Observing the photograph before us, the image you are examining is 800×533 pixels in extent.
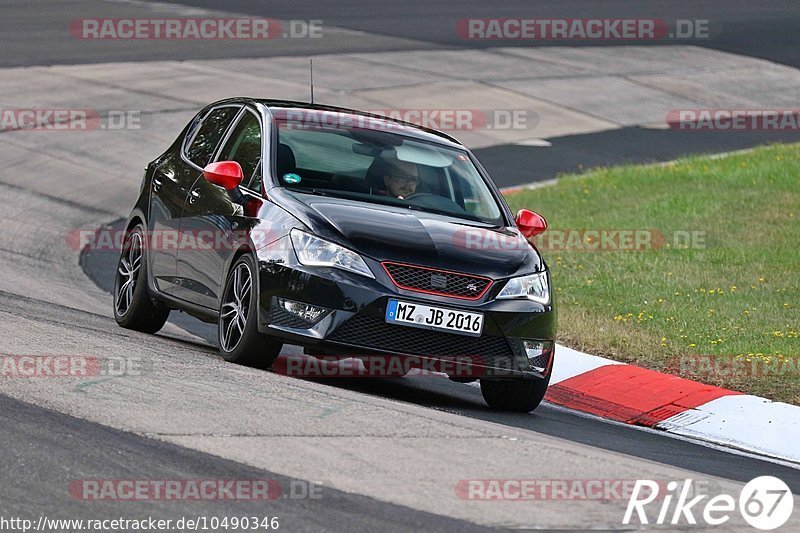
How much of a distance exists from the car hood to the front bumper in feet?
0.54

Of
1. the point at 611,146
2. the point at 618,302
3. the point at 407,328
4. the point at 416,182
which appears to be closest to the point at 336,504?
the point at 407,328

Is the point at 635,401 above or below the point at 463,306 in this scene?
below

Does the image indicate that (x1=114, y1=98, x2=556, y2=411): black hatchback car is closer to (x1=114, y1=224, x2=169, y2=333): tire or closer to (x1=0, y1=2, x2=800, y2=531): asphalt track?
(x1=114, y1=224, x2=169, y2=333): tire

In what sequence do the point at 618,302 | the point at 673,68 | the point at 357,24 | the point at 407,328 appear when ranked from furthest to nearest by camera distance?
the point at 357,24 < the point at 673,68 < the point at 618,302 < the point at 407,328

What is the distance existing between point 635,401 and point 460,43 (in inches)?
884

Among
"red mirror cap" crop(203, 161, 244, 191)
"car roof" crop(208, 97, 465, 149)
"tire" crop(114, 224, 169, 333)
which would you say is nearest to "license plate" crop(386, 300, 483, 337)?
"red mirror cap" crop(203, 161, 244, 191)

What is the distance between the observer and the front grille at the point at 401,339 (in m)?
8.58

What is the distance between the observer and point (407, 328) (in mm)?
8602

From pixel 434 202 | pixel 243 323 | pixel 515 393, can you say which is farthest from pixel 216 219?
pixel 515 393

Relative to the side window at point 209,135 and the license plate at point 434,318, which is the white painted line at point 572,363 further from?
the side window at point 209,135

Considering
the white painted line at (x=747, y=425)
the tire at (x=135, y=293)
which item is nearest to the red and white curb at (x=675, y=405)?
the white painted line at (x=747, y=425)

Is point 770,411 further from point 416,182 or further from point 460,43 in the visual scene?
point 460,43

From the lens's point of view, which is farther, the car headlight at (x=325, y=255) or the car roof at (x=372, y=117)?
the car roof at (x=372, y=117)

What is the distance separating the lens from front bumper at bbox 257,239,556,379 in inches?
337
